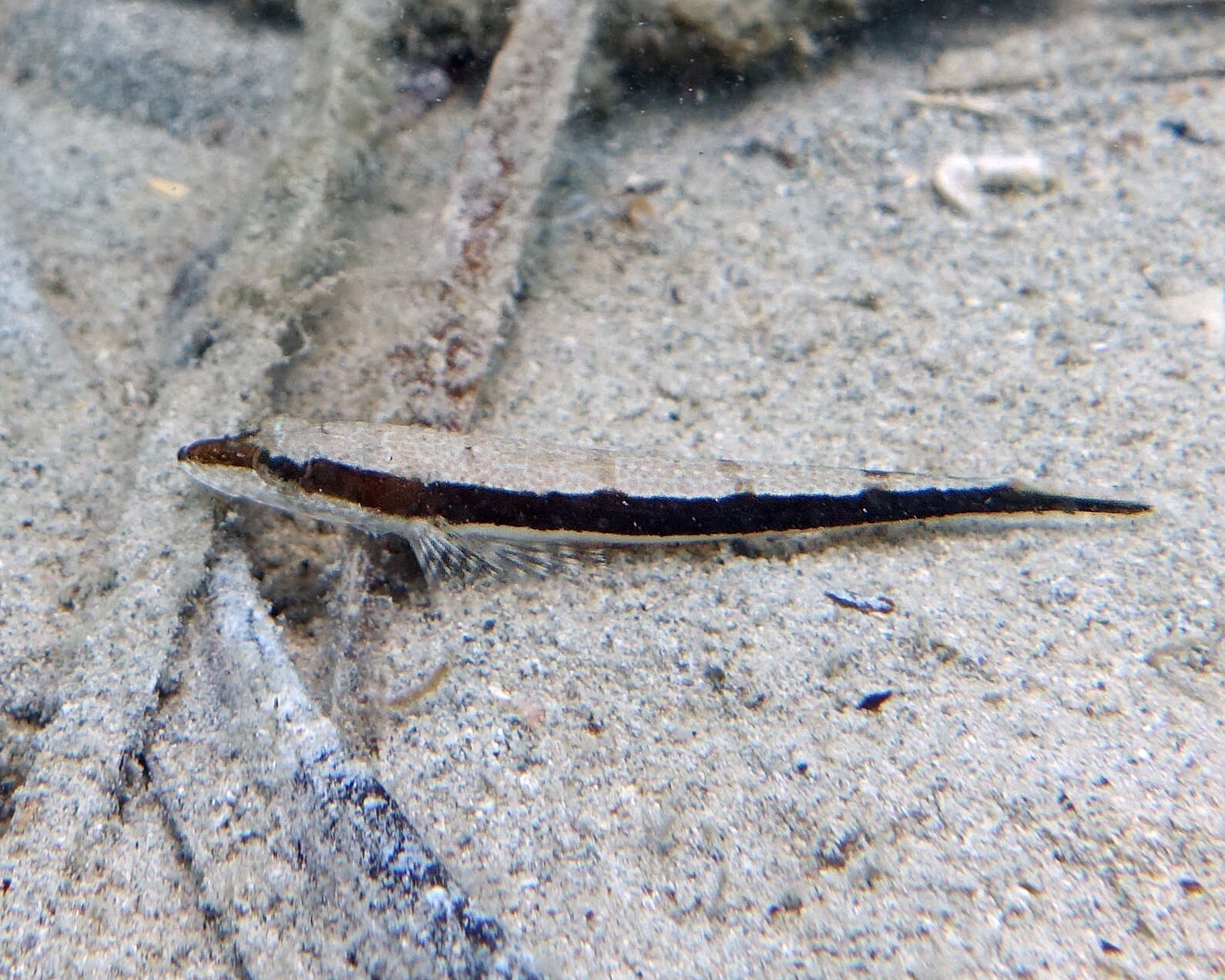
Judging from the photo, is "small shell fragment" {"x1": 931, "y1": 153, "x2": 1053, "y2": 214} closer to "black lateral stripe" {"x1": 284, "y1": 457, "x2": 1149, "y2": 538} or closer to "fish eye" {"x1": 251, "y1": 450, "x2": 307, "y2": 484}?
"black lateral stripe" {"x1": 284, "y1": 457, "x2": 1149, "y2": 538}

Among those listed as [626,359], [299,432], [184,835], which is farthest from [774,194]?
[184,835]

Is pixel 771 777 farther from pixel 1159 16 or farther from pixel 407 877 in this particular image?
pixel 1159 16

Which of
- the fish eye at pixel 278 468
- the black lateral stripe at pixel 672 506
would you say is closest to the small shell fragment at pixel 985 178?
the black lateral stripe at pixel 672 506

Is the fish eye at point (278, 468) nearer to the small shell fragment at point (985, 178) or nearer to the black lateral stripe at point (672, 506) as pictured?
the black lateral stripe at point (672, 506)

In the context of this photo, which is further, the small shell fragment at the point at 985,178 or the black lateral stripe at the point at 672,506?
the small shell fragment at the point at 985,178

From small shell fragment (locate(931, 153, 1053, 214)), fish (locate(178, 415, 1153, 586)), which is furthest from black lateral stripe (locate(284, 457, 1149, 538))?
small shell fragment (locate(931, 153, 1053, 214))

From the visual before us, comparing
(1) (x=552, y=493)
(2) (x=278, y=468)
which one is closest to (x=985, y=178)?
(1) (x=552, y=493)

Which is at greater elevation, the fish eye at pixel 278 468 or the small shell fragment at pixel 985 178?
the fish eye at pixel 278 468
